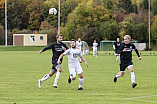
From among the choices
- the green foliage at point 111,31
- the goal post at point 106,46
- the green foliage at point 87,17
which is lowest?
the goal post at point 106,46

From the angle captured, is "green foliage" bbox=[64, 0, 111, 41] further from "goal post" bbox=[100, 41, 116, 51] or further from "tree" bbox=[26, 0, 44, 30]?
Answer: "tree" bbox=[26, 0, 44, 30]

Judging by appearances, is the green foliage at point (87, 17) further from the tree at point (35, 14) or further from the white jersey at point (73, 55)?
the white jersey at point (73, 55)

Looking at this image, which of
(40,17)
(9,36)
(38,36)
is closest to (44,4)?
(40,17)

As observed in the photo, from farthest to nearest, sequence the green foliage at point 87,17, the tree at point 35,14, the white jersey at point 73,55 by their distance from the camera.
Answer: the tree at point 35,14 < the green foliage at point 87,17 < the white jersey at point 73,55

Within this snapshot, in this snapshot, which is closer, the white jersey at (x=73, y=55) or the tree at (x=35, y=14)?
the white jersey at (x=73, y=55)

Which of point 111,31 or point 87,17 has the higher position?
point 87,17

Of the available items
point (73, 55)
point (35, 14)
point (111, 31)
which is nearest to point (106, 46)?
point (111, 31)

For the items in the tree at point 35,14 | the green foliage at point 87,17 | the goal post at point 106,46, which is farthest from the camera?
the tree at point 35,14

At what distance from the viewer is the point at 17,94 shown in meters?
12.5

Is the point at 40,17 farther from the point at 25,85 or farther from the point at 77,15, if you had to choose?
the point at 25,85

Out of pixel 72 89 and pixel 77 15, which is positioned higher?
Answer: pixel 77 15

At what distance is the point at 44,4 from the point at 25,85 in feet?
333

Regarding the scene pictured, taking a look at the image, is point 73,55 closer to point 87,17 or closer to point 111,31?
point 111,31

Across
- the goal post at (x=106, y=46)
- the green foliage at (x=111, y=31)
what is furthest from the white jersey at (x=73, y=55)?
the green foliage at (x=111, y=31)
